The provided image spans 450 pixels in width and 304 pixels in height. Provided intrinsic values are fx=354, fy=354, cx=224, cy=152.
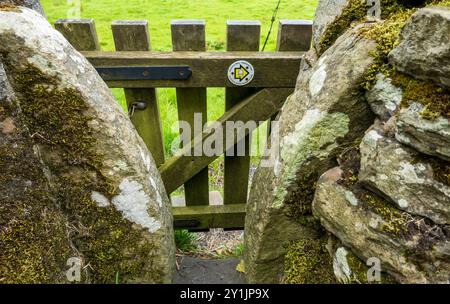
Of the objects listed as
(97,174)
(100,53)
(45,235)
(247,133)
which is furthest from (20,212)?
(247,133)

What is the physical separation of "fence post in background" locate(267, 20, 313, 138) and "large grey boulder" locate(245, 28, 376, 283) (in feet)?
1.27

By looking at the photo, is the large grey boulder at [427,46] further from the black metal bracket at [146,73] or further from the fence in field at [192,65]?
the black metal bracket at [146,73]

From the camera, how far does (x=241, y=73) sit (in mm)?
2326

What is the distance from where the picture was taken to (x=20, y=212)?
5.13 ft

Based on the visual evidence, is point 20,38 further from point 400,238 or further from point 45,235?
point 400,238

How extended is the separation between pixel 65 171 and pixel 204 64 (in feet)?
3.55

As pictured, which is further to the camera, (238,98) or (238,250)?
(238,250)

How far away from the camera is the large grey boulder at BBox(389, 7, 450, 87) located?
115 centimetres

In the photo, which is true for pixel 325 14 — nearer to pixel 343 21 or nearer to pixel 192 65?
pixel 343 21

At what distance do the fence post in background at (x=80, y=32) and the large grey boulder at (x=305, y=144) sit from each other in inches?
53.2

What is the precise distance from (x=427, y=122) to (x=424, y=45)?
0.27 metres

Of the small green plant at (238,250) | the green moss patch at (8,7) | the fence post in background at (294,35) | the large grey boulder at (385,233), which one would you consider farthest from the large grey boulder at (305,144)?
the green moss patch at (8,7)

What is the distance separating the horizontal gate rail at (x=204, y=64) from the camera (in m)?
2.27

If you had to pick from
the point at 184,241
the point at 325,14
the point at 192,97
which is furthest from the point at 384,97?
the point at 184,241
